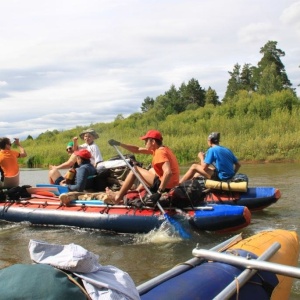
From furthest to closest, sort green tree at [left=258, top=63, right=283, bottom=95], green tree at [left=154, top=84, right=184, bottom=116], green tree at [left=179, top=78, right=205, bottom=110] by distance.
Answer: green tree at [left=179, top=78, right=205, bottom=110], green tree at [left=154, top=84, right=184, bottom=116], green tree at [left=258, top=63, right=283, bottom=95]

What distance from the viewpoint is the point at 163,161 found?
6.86 metres

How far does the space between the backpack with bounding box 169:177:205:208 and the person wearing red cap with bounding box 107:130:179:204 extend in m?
0.22

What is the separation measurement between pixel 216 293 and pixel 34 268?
1299mm

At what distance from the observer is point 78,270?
2.06m

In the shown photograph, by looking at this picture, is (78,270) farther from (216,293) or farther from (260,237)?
(260,237)

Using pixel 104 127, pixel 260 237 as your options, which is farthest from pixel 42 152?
pixel 260 237

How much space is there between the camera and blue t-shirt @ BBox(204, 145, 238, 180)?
8500mm

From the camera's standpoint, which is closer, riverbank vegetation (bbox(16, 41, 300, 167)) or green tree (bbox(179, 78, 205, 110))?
riverbank vegetation (bbox(16, 41, 300, 167))

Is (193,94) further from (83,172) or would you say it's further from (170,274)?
(170,274)

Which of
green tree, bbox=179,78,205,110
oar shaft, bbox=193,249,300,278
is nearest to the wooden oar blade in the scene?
oar shaft, bbox=193,249,300,278

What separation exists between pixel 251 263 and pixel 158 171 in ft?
13.5

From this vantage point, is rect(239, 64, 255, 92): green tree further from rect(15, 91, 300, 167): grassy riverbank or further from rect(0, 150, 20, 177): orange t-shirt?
rect(0, 150, 20, 177): orange t-shirt

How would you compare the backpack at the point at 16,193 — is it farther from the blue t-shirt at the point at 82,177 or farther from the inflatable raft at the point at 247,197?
the inflatable raft at the point at 247,197

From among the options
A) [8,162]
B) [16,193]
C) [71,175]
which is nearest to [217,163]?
[71,175]
